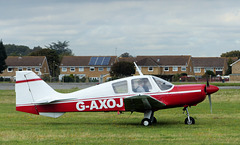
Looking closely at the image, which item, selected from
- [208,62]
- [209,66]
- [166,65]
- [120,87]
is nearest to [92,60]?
[166,65]

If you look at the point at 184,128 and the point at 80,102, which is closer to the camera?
the point at 184,128

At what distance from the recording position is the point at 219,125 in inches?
542

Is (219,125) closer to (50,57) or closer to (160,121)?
(160,121)

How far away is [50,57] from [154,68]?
3122cm

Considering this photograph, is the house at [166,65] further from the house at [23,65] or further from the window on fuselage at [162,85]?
the window on fuselage at [162,85]

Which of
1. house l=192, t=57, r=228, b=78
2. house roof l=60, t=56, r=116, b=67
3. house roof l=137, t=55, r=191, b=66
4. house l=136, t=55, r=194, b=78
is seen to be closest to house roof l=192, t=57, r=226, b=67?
house l=192, t=57, r=228, b=78

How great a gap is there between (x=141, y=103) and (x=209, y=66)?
85.8 m

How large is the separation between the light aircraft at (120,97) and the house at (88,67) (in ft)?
244

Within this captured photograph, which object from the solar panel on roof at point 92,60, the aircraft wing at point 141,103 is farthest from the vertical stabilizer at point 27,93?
the solar panel on roof at point 92,60

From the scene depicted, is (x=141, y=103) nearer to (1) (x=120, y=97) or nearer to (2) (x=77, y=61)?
(1) (x=120, y=97)

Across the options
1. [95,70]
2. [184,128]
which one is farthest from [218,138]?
[95,70]

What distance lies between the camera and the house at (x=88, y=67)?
8938 cm

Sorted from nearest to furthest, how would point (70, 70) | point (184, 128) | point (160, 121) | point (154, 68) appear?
point (184, 128)
point (160, 121)
point (154, 68)
point (70, 70)

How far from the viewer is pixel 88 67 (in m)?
90.3
